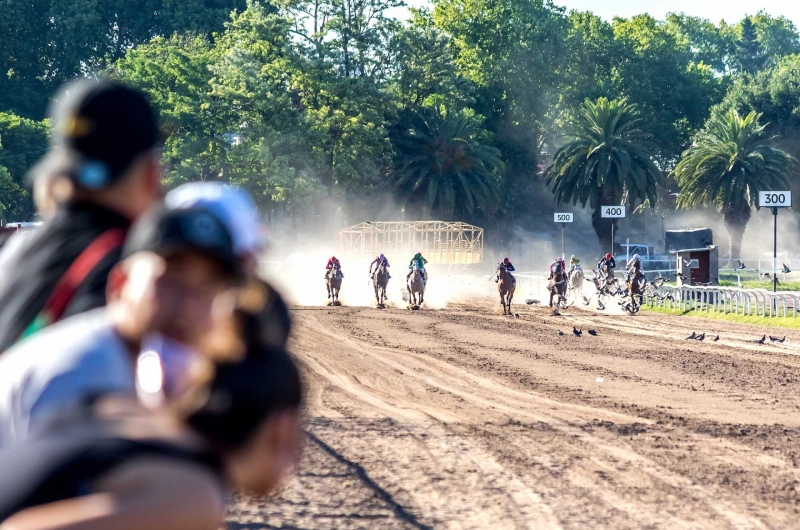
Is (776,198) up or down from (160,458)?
up

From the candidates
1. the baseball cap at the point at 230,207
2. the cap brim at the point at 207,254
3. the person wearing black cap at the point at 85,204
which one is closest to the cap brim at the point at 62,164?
the person wearing black cap at the point at 85,204

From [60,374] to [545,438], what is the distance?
1041 centimetres

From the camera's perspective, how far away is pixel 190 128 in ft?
208

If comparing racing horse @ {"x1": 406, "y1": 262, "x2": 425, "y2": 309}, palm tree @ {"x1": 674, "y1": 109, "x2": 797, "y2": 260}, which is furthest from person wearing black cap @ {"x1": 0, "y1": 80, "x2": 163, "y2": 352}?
palm tree @ {"x1": 674, "y1": 109, "x2": 797, "y2": 260}

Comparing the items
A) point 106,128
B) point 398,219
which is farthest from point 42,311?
point 398,219

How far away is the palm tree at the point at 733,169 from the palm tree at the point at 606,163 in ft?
7.25

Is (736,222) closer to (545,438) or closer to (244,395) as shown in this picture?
(545,438)

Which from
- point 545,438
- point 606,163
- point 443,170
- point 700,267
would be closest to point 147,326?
point 545,438

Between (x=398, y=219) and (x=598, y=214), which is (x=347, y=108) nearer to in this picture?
(x=398, y=219)

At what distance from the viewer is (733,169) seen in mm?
60438

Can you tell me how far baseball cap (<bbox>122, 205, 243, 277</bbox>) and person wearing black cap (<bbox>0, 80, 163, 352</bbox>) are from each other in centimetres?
55

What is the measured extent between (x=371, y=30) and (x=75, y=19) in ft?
77.1

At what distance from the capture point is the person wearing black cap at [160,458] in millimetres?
1609

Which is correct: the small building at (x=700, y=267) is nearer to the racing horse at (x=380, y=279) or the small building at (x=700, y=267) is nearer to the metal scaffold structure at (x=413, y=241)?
the racing horse at (x=380, y=279)
